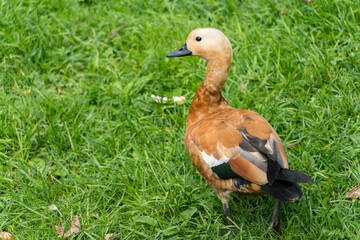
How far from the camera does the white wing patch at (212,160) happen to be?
9.70ft

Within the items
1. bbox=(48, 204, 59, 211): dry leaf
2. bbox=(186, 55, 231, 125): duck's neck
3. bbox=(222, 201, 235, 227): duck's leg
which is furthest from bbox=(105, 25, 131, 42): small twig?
bbox=(222, 201, 235, 227): duck's leg

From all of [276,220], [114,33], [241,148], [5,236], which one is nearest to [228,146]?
[241,148]

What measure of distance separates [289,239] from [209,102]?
3.64 feet

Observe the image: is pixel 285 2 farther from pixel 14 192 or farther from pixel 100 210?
pixel 14 192

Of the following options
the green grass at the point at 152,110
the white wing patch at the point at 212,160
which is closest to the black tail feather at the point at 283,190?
the white wing patch at the point at 212,160

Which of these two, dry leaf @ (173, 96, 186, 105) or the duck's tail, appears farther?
dry leaf @ (173, 96, 186, 105)

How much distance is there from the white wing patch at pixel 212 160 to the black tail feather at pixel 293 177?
35cm

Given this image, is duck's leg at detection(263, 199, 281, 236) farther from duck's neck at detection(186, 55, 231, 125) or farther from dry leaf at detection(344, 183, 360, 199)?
duck's neck at detection(186, 55, 231, 125)

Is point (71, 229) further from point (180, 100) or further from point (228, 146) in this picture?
point (180, 100)

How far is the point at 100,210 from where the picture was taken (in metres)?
3.47

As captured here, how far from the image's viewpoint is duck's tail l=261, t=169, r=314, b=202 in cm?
270

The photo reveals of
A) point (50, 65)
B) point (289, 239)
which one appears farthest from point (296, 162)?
point (50, 65)

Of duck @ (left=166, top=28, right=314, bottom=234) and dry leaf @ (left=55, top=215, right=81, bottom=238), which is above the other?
duck @ (left=166, top=28, right=314, bottom=234)

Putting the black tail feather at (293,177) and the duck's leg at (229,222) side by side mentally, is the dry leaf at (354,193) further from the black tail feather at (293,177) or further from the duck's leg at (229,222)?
the duck's leg at (229,222)
